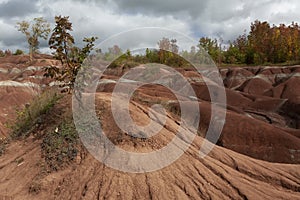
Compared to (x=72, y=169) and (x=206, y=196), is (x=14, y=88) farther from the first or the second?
(x=206, y=196)

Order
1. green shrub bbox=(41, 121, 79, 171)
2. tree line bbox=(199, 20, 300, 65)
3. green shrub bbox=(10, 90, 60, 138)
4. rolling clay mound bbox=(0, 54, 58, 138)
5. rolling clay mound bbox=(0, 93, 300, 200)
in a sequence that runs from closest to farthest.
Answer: rolling clay mound bbox=(0, 93, 300, 200) < green shrub bbox=(41, 121, 79, 171) < green shrub bbox=(10, 90, 60, 138) < rolling clay mound bbox=(0, 54, 58, 138) < tree line bbox=(199, 20, 300, 65)

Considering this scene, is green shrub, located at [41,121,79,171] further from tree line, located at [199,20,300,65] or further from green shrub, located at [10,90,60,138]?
tree line, located at [199,20,300,65]

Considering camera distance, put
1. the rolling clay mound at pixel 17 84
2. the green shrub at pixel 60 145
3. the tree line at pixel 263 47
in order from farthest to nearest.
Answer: the tree line at pixel 263 47, the rolling clay mound at pixel 17 84, the green shrub at pixel 60 145

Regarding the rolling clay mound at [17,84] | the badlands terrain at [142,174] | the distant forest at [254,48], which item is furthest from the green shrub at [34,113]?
the distant forest at [254,48]

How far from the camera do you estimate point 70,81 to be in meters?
8.69

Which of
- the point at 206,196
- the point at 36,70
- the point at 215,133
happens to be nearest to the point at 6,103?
the point at 36,70

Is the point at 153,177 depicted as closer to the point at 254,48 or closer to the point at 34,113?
the point at 34,113

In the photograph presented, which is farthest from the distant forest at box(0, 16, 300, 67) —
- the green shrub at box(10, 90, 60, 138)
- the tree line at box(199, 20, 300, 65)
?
the green shrub at box(10, 90, 60, 138)

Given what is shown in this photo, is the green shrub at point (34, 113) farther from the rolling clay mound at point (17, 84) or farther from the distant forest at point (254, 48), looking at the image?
the distant forest at point (254, 48)

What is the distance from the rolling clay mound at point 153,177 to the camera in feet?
20.6

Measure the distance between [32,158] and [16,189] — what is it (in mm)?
920

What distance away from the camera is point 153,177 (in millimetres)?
6426

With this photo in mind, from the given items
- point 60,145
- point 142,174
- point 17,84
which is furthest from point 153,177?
point 17,84

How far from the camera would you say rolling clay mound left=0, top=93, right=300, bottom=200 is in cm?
627
